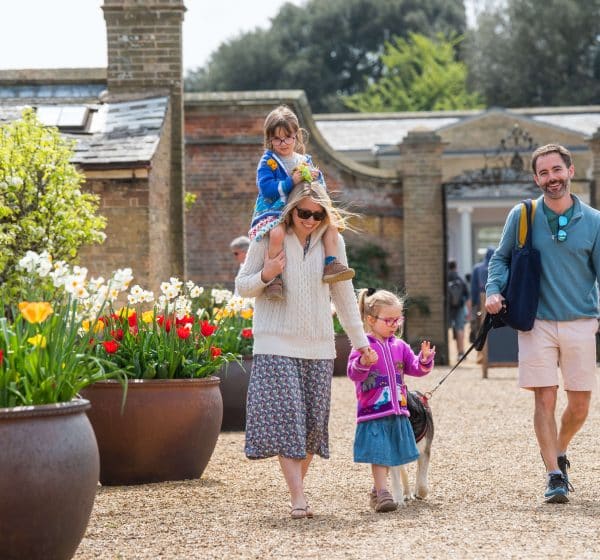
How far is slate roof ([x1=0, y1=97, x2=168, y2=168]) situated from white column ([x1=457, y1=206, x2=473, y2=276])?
20.4 metres

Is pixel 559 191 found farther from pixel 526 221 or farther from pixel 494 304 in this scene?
pixel 494 304

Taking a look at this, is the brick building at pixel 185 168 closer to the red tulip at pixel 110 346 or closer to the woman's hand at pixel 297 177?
the red tulip at pixel 110 346

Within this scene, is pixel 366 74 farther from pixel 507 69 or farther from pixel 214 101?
pixel 214 101

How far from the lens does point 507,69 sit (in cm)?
5156

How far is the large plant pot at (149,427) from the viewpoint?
6.98m

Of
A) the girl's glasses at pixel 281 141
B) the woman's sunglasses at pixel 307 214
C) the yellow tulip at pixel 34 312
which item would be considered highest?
the girl's glasses at pixel 281 141

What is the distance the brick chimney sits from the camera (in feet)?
49.5

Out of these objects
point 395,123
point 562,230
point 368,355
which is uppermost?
point 395,123

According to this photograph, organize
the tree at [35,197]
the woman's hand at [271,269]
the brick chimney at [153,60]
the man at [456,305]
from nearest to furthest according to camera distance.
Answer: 1. the woman's hand at [271,269]
2. the tree at [35,197]
3. the brick chimney at [153,60]
4. the man at [456,305]

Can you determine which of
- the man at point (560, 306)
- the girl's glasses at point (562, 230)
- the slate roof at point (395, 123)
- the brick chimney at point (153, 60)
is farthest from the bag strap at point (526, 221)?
the slate roof at point (395, 123)

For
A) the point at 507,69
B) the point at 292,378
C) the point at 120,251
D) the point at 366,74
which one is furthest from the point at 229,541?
the point at 366,74

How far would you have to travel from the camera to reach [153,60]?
15.2 meters

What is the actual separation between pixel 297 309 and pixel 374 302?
567 millimetres

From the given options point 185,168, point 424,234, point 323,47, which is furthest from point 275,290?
point 323,47
